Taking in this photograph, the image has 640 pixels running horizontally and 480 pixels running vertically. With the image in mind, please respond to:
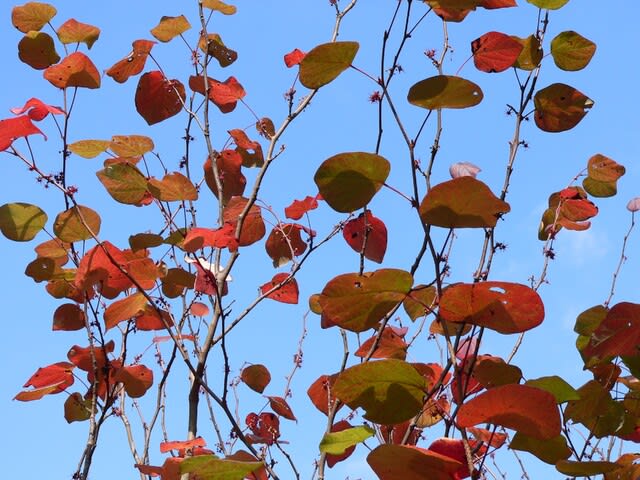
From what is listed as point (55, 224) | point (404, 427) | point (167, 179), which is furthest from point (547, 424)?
point (55, 224)

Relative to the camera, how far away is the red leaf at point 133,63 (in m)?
1.38

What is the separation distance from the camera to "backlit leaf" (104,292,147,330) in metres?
1.17

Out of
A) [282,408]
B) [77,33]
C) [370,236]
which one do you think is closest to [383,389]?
[370,236]

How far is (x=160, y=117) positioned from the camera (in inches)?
55.8

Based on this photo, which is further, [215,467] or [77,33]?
[77,33]

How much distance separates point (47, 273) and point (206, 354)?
33 centimetres

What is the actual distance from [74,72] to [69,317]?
1.43 feet

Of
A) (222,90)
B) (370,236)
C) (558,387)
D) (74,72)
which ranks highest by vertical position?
(222,90)

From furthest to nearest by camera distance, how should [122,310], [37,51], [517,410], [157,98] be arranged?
[157,98], [37,51], [122,310], [517,410]

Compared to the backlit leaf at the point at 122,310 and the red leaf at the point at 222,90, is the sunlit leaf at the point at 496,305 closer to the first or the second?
the backlit leaf at the point at 122,310

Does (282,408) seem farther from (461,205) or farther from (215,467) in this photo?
(461,205)

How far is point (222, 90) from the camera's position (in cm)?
148

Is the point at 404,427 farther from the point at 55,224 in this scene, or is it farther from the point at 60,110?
the point at 60,110

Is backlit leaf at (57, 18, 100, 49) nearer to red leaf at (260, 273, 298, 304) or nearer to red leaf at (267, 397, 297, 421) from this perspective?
red leaf at (260, 273, 298, 304)
